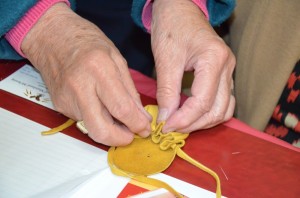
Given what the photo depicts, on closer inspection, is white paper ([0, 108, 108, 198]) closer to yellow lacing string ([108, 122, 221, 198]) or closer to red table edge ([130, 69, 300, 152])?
yellow lacing string ([108, 122, 221, 198])

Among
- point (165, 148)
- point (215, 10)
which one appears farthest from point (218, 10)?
point (165, 148)

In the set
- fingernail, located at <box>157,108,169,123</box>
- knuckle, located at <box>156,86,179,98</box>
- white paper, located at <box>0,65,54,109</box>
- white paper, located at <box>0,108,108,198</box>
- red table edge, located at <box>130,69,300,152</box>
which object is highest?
knuckle, located at <box>156,86,179,98</box>

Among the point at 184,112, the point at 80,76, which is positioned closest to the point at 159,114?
the point at 184,112

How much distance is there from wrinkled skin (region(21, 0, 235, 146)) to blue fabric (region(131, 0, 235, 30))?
0.25 feet

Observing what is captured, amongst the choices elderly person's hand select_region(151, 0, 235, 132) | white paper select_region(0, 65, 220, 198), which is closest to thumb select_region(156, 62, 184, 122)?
elderly person's hand select_region(151, 0, 235, 132)

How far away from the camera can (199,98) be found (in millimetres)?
682

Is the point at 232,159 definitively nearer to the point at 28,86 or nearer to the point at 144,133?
the point at 144,133

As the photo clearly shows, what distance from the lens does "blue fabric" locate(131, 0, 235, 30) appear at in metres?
0.86

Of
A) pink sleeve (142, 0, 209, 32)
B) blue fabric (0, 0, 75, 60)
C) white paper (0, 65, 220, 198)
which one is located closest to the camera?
white paper (0, 65, 220, 198)

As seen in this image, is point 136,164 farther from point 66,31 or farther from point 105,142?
point 66,31

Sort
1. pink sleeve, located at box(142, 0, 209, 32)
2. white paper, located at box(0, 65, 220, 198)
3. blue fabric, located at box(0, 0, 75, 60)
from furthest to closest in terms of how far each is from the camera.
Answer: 1. pink sleeve, located at box(142, 0, 209, 32)
2. blue fabric, located at box(0, 0, 75, 60)
3. white paper, located at box(0, 65, 220, 198)

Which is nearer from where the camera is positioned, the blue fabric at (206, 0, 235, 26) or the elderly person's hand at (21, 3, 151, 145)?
the elderly person's hand at (21, 3, 151, 145)

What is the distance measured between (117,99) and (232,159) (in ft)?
0.70

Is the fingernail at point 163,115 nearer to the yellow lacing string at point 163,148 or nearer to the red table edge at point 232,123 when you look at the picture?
the yellow lacing string at point 163,148
